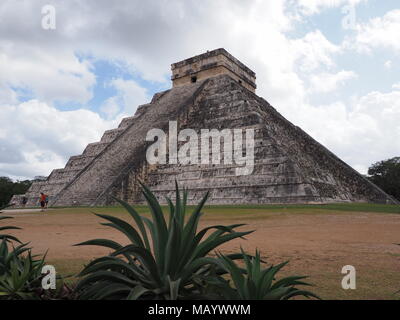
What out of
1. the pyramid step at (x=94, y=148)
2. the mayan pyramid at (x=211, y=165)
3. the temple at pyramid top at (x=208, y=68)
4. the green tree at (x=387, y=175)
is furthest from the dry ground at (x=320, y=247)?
the green tree at (x=387, y=175)

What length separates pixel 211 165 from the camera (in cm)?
1427

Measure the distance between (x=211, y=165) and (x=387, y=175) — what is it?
2465 centimetres

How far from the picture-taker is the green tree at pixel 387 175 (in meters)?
30.4

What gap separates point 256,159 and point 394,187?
2262 cm

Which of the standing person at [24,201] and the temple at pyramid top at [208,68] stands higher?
the temple at pyramid top at [208,68]

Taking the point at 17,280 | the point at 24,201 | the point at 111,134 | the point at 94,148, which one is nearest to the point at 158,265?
the point at 17,280

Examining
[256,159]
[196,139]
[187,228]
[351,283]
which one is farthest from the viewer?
[196,139]

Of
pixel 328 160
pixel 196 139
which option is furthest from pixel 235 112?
pixel 328 160

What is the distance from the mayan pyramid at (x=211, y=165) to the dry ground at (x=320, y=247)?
351 centimetres

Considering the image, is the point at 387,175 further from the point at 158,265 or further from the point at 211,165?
the point at 158,265

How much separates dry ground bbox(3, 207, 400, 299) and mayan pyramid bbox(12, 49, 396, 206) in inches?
138

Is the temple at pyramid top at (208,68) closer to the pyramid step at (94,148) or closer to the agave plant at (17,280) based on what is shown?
the pyramid step at (94,148)
